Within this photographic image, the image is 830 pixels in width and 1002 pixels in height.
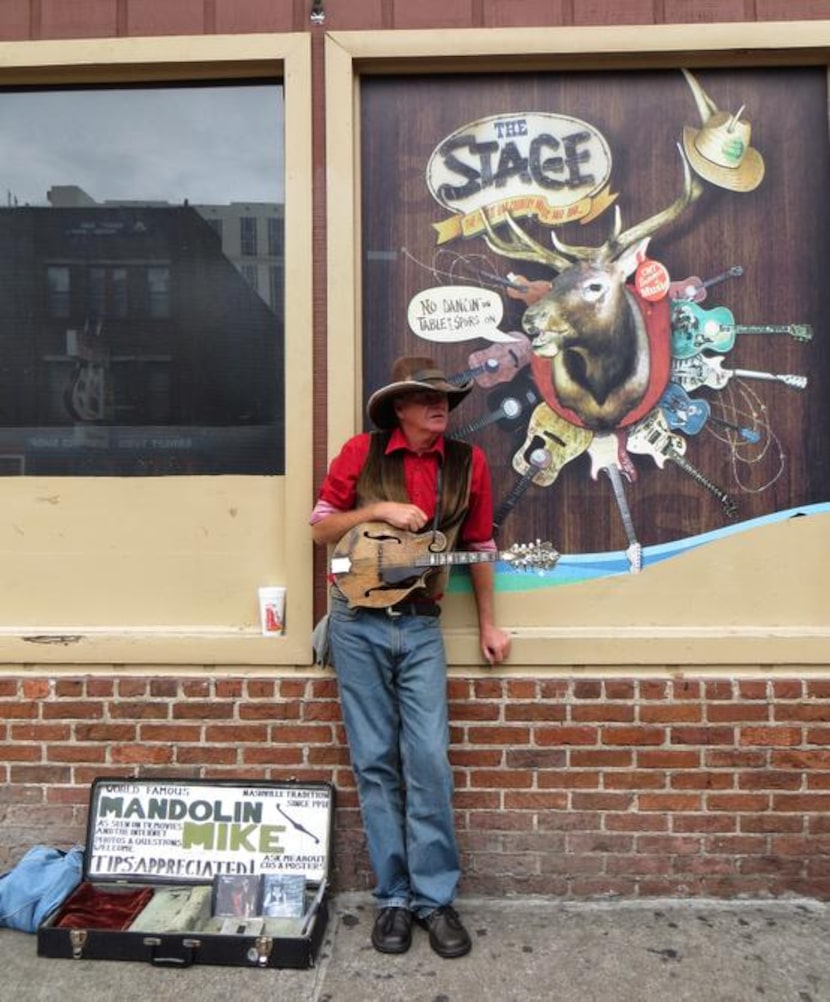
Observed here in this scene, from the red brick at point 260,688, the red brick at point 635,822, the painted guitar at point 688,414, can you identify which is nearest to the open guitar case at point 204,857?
the red brick at point 260,688

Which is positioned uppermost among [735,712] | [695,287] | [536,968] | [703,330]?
[695,287]

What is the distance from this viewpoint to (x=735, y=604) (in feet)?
11.3

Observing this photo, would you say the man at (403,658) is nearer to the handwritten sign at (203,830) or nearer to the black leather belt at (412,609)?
the black leather belt at (412,609)

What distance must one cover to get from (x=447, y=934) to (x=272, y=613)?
1.41m

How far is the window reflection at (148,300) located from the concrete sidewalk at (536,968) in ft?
6.32

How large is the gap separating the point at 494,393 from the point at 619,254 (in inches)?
31.9

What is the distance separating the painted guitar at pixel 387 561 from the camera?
9.94 feet

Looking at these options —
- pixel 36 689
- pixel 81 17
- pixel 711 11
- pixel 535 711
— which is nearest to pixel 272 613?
pixel 36 689

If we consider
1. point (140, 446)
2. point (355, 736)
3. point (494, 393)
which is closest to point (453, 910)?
point (355, 736)

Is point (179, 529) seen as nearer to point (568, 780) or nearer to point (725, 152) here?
point (568, 780)

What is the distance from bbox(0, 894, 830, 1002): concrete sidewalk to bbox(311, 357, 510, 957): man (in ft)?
0.58

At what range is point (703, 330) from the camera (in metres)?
3.47

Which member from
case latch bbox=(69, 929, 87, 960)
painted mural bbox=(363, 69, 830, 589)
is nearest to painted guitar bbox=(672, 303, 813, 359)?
painted mural bbox=(363, 69, 830, 589)

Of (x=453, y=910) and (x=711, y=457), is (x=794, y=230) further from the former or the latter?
(x=453, y=910)
